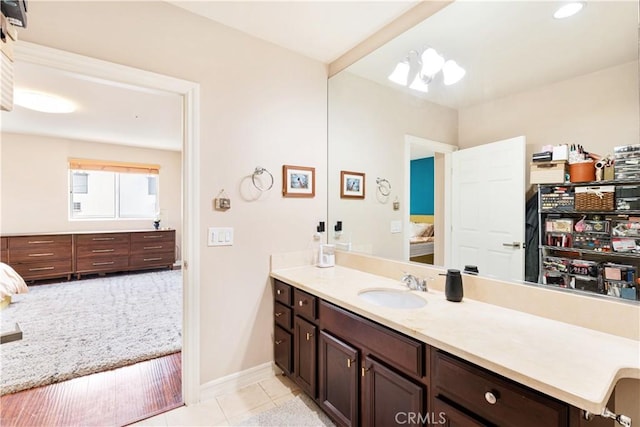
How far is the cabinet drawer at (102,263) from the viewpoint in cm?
491

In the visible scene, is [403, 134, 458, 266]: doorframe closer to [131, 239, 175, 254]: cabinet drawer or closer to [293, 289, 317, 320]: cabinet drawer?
[293, 289, 317, 320]: cabinet drawer

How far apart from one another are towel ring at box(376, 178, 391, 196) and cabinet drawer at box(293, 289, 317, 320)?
106 cm

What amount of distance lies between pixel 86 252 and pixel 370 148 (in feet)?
17.3

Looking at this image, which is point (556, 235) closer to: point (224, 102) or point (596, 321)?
point (596, 321)

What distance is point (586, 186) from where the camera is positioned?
1.24 m

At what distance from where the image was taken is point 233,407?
1.84 metres

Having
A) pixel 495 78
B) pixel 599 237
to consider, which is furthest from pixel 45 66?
pixel 599 237

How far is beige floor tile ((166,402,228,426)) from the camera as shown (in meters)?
1.71

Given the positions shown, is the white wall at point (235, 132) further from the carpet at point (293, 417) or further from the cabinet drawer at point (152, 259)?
the cabinet drawer at point (152, 259)

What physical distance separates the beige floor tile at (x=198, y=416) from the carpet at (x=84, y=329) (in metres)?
0.86

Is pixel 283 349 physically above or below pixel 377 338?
below

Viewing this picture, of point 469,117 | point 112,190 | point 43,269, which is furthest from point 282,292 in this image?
point 112,190

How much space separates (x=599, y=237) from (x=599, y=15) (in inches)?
38.1

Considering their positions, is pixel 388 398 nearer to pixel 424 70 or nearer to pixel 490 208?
pixel 490 208
